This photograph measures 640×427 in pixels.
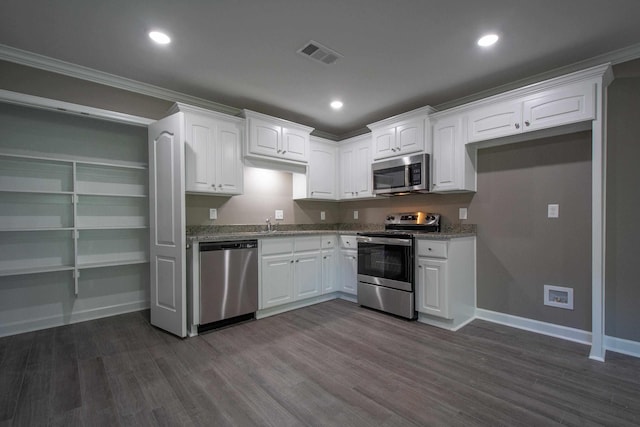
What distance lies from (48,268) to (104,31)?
7.24ft

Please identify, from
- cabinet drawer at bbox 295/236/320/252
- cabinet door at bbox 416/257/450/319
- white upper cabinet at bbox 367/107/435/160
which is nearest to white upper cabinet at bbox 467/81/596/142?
white upper cabinet at bbox 367/107/435/160

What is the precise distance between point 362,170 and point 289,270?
1.77 meters

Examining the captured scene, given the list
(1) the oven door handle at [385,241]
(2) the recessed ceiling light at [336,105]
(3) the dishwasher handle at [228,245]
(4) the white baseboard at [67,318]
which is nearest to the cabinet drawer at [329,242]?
(1) the oven door handle at [385,241]

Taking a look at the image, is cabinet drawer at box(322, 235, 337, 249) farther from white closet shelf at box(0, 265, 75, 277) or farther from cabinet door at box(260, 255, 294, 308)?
white closet shelf at box(0, 265, 75, 277)

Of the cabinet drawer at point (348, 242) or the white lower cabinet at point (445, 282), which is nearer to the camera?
the white lower cabinet at point (445, 282)

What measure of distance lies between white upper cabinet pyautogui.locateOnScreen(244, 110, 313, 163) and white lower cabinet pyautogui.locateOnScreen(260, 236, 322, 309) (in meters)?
1.07

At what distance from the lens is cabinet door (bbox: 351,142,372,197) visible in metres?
4.25

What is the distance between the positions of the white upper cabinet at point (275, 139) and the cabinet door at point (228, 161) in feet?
0.48

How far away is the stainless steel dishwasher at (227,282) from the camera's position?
2.95m

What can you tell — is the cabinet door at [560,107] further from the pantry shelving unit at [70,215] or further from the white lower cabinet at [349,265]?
the pantry shelving unit at [70,215]

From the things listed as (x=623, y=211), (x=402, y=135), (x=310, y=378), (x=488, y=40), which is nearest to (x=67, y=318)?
(x=310, y=378)

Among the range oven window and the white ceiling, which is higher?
the white ceiling

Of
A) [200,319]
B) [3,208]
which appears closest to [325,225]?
[200,319]

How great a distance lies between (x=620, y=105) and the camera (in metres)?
2.54
